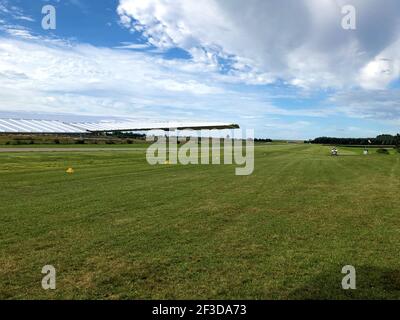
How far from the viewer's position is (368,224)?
12461mm

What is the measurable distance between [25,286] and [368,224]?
32.5 feet

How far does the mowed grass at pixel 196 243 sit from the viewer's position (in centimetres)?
707

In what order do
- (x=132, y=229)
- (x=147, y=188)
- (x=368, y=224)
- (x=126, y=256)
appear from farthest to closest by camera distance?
(x=147, y=188) → (x=368, y=224) → (x=132, y=229) → (x=126, y=256)

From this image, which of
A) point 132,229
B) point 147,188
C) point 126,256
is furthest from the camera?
point 147,188

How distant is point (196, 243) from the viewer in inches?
391

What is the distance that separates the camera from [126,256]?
8.83m

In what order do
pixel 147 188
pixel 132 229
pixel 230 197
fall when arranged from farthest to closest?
pixel 147 188 < pixel 230 197 < pixel 132 229

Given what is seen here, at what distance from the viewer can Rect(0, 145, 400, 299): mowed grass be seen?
7.07 metres
